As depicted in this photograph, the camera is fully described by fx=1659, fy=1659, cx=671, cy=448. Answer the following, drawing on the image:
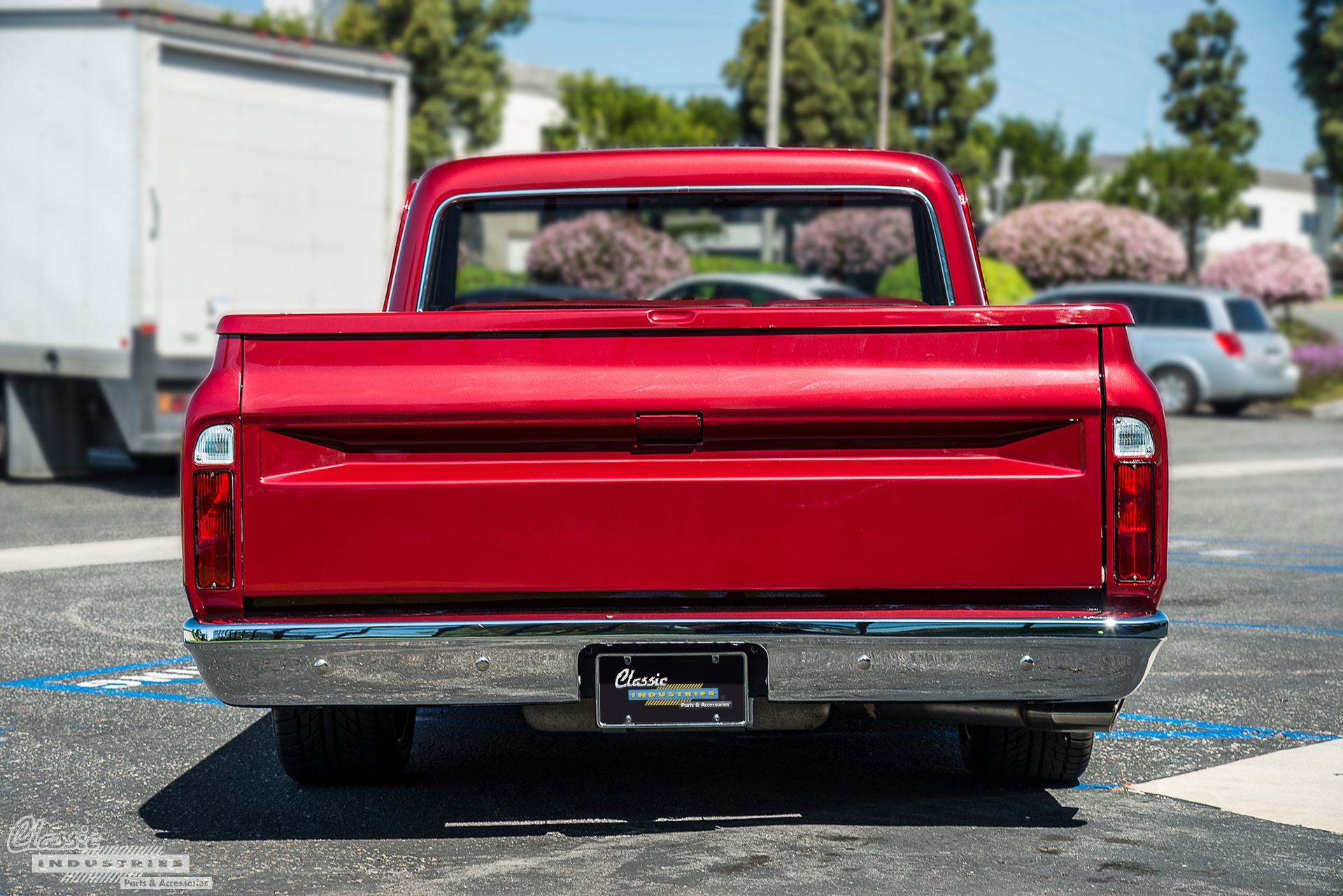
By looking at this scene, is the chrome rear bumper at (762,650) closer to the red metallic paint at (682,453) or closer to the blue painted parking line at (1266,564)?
the red metallic paint at (682,453)

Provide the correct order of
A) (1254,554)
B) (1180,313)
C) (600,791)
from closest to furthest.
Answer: (600,791) < (1254,554) < (1180,313)

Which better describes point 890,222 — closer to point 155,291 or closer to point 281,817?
point 155,291

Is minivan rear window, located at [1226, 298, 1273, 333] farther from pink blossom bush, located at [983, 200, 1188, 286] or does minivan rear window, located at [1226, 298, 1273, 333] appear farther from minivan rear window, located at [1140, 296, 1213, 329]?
pink blossom bush, located at [983, 200, 1188, 286]

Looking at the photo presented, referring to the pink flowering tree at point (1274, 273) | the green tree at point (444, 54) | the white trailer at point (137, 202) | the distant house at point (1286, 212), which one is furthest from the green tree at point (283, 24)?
the distant house at point (1286, 212)

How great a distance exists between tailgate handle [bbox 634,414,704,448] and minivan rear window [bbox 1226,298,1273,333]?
20.2m

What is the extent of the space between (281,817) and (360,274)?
9.75m

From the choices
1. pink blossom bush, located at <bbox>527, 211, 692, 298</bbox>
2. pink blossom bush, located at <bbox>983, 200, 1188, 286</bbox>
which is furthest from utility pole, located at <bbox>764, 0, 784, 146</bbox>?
pink blossom bush, located at <bbox>983, 200, 1188, 286</bbox>

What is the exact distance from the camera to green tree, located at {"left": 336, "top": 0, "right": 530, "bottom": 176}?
46688 mm

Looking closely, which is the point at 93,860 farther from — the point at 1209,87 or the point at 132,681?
the point at 1209,87

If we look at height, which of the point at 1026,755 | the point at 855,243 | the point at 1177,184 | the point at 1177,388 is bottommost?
the point at 1026,755

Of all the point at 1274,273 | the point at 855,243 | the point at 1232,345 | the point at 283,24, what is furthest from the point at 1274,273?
the point at 283,24

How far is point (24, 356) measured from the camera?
41.4 feet

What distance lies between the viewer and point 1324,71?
76375mm

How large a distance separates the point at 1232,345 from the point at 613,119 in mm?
38642
